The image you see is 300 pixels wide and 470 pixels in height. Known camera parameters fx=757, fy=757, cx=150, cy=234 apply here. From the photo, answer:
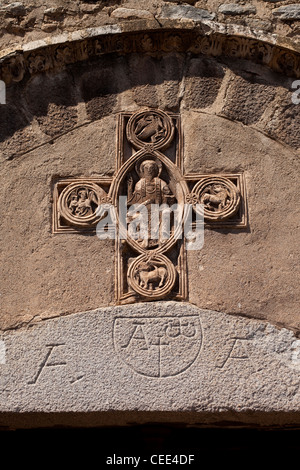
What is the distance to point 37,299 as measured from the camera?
2.97 metres

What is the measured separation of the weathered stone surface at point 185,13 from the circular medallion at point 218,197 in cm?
74

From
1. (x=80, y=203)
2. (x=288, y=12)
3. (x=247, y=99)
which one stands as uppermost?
(x=288, y=12)

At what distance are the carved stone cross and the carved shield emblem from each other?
11 centimetres

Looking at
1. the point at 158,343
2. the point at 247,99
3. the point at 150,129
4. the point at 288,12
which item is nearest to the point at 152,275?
the point at 158,343

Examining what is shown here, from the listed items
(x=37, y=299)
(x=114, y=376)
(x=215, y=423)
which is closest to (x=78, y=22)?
(x=37, y=299)

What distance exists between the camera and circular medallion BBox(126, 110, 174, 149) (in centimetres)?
323

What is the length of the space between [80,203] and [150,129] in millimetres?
452

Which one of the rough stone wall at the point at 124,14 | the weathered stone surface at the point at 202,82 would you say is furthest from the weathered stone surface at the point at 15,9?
the weathered stone surface at the point at 202,82

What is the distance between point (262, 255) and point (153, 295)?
1.53 ft

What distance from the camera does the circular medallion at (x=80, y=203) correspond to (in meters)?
3.09

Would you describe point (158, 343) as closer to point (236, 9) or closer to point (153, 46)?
point (153, 46)

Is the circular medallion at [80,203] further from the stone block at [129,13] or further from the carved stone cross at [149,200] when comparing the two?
the stone block at [129,13]

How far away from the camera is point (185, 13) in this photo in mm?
3326

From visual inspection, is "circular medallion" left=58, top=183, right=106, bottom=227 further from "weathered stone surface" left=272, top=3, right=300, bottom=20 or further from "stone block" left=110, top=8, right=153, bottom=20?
"weathered stone surface" left=272, top=3, right=300, bottom=20
